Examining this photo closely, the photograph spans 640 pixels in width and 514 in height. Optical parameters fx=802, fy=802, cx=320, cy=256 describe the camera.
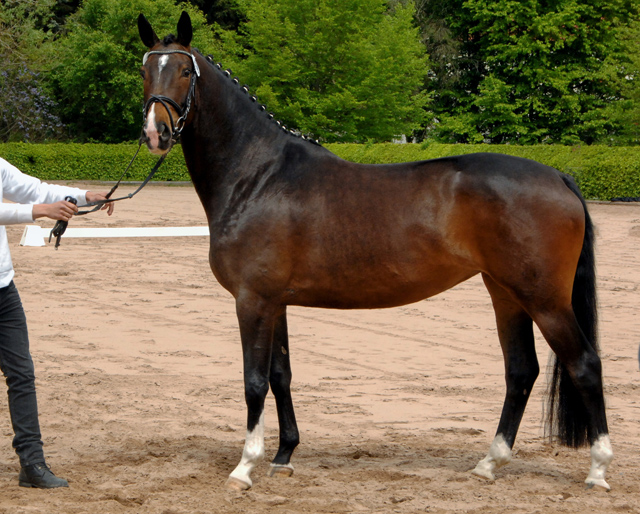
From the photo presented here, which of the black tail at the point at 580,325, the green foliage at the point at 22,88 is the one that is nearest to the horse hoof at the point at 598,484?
the black tail at the point at 580,325

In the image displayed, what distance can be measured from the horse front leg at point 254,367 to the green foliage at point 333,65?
87.3 feet

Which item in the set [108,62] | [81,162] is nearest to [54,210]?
[81,162]

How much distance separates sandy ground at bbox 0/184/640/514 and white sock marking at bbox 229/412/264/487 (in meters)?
0.10

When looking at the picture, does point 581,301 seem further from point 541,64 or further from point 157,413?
point 541,64

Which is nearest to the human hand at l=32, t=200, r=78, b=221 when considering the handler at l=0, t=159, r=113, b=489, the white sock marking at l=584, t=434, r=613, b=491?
the handler at l=0, t=159, r=113, b=489

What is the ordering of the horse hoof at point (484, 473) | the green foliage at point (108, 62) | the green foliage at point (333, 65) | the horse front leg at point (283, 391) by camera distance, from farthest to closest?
the green foliage at point (108, 62) < the green foliage at point (333, 65) < the horse front leg at point (283, 391) < the horse hoof at point (484, 473)

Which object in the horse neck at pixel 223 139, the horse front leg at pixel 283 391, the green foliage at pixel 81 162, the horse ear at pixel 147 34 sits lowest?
the green foliage at pixel 81 162

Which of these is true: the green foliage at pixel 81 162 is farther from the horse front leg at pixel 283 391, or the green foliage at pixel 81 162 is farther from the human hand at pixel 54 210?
the human hand at pixel 54 210

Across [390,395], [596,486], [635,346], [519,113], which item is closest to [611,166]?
[519,113]

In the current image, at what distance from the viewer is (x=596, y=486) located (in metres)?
4.02

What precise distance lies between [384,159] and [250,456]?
899 inches

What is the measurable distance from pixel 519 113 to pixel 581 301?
1217 inches

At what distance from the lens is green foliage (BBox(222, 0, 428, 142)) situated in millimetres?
30609

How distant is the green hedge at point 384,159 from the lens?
22.5m
